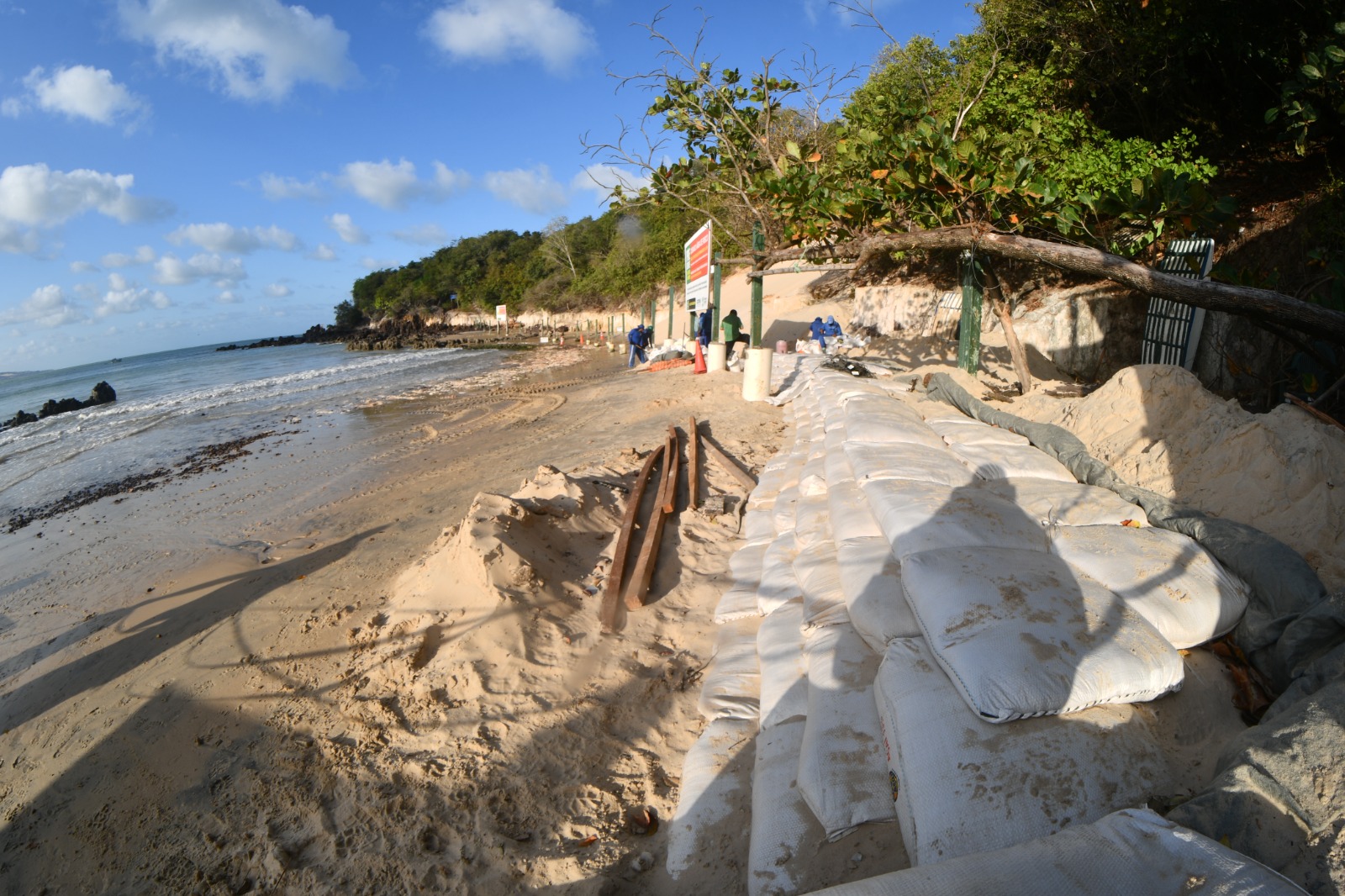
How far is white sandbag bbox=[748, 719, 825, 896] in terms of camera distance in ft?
6.07

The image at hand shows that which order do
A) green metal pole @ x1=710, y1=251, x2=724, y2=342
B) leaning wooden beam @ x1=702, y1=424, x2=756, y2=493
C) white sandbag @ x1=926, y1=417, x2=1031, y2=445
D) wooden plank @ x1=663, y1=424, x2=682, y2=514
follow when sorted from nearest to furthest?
white sandbag @ x1=926, y1=417, x2=1031, y2=445 → wooden plank @ x1=663, y1=424, x2=682, y2=514 → leaning wooden beam @ x1=702, y1=424, x2=756, y2=493 → green metal pole @ x1=710, y1=251, x2=724, y2=342

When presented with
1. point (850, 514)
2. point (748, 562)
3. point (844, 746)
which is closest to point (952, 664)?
point (844, 746)

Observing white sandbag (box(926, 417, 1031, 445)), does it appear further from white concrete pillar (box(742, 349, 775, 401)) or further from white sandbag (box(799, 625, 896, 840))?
white concrete pillar (box(742, 349, 775, 401))

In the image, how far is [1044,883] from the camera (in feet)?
4.24

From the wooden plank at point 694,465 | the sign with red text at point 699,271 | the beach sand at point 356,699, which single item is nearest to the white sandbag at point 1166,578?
the beach sand at point 356,699

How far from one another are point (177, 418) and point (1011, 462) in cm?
1694

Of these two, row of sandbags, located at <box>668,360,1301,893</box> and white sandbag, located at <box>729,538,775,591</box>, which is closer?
row of sandbags, located at <box>668,360,1301,893</box>

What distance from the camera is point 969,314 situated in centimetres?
754

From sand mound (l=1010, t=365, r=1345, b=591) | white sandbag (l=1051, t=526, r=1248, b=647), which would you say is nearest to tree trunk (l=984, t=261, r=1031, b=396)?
sand mound (l=1010, t=365, r=1345, b=591)

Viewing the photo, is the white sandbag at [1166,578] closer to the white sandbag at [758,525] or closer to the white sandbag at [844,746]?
the white sandbag at [844,746]

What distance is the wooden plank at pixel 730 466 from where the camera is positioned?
589cm

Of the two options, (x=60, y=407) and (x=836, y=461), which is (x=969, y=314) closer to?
(x=836, y=461)

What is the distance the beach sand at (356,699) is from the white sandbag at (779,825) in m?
0.23

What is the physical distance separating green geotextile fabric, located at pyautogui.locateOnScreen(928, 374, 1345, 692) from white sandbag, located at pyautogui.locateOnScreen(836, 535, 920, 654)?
41.8 inches
